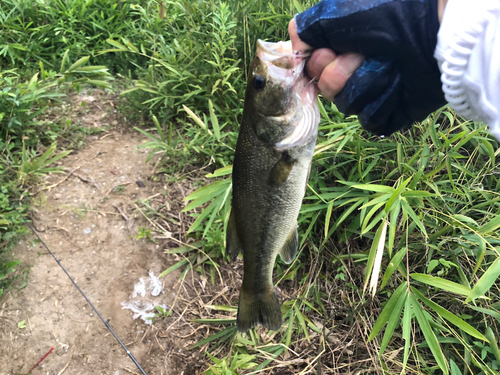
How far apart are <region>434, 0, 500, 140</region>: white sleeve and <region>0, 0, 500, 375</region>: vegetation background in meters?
0.77

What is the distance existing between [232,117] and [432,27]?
235cm

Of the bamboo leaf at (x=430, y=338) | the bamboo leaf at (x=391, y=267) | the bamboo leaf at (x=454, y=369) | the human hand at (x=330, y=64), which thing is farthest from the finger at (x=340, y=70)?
the bamboo leaf at (x=454, y=369)

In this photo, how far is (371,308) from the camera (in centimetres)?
226

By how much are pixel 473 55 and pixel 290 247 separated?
1.23 meters

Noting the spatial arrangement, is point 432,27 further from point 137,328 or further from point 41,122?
point 41,122

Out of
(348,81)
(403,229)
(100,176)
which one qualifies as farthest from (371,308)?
(100,176)

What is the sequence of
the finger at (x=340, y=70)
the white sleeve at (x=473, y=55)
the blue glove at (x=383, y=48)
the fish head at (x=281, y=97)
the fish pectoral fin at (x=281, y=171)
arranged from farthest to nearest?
the fish pectoral fin at (x=281, y=171) → the fish head at (x=281, y=97) → the finger at (x=340, y=70) → the blue glove at (x=383, y=48) → the white sleeve at (x=473, y=55)

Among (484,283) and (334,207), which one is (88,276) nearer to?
(334,207)

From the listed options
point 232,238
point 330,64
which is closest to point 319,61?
point 330,64

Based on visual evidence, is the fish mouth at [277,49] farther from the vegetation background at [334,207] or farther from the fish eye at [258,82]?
the vegetation background at [334,207]

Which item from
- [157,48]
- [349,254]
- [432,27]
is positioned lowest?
[349,254]

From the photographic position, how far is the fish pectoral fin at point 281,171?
4.97 ft

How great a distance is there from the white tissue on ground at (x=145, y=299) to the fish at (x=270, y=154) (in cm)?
115

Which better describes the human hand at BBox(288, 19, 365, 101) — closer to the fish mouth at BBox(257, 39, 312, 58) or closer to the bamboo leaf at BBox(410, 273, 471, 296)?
the fish mouth at BBox(257, 39, 312, 58)
